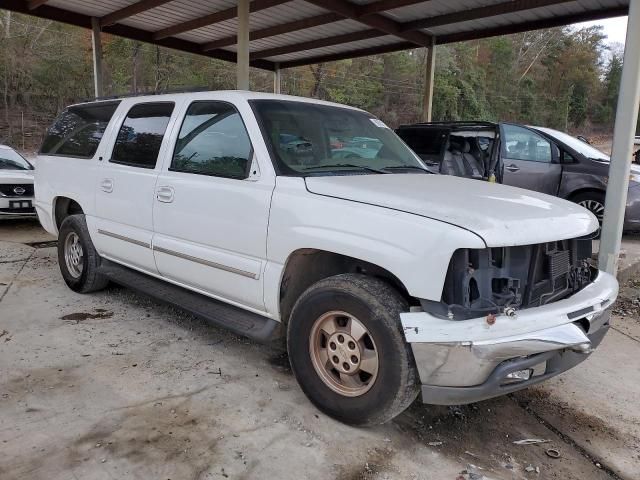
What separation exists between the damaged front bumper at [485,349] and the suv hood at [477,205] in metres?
0.40

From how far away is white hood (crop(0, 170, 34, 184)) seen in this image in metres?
8.22

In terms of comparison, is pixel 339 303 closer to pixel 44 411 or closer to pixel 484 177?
pixel 44 411

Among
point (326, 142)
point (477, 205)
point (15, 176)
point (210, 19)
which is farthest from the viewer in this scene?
point (210, 19)

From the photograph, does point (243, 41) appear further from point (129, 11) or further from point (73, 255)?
point (73, 255)

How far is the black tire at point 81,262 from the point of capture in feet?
15.8

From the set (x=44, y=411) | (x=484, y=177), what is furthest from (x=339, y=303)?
(x=484, y=177)

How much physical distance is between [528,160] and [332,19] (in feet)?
15.4

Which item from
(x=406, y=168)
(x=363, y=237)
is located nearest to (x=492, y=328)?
(x=363, y=237)

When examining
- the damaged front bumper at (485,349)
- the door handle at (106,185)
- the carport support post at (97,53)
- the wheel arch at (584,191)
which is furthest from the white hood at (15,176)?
the wheel arch at (584,191)

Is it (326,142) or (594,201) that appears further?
(594,201)

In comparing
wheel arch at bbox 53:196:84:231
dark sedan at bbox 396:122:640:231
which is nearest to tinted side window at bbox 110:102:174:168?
wheel arch at bbox 53:196:84:231

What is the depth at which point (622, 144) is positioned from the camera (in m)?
4.94

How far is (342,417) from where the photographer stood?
2.88m

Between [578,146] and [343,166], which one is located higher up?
[578,146]
